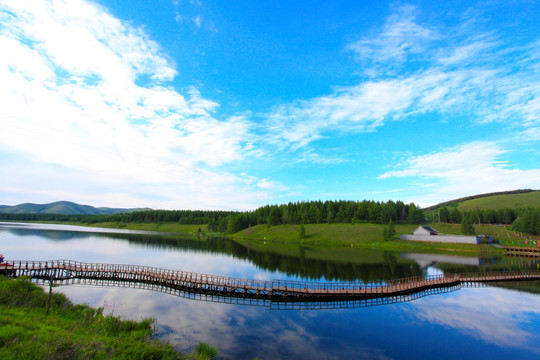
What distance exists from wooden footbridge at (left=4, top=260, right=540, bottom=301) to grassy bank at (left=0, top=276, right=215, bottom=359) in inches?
365

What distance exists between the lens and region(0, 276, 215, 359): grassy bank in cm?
1559

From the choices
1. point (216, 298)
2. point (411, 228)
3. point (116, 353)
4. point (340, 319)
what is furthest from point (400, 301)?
point (411, 228)

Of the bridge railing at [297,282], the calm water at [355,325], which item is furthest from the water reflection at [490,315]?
the bridge railing at [297,282]

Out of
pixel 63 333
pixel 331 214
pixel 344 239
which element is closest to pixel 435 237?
pixel 344 239

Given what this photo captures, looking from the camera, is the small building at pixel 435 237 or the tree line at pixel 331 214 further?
the tree line at pixel 331 214

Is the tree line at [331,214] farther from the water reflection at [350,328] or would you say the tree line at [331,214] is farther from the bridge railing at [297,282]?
the water reflection at [350,328]

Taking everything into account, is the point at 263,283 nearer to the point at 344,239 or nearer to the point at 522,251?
the point at 344,239

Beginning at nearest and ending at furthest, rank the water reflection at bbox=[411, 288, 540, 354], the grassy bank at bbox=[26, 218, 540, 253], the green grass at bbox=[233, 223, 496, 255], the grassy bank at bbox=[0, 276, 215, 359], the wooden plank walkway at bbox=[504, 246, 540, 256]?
the grassy bank at bbox=[0, 276, 215, 359] < the water reflection at bbox=[411, 288, 540, 354] < the wooden plank walkway at bbox=[504, 246, 540, 256] < the green grass at bbox=[233, 223, 496, 255] < the grassy bank at bbox=[26, 218, 540, 253]

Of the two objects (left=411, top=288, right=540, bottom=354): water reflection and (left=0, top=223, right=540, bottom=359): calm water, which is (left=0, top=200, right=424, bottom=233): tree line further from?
(left=411, top=288, right=540, bottom=354): water reflection

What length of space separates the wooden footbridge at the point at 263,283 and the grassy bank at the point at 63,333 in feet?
30.4

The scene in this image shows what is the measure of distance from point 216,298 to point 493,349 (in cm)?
3208

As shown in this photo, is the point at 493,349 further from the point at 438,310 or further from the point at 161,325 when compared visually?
the point at 161,325

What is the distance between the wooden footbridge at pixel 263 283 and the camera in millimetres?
Result: 40750

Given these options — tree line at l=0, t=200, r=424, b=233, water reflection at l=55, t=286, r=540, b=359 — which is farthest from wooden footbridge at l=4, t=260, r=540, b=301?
tree line at l=0, t=200, r=424, b=233
